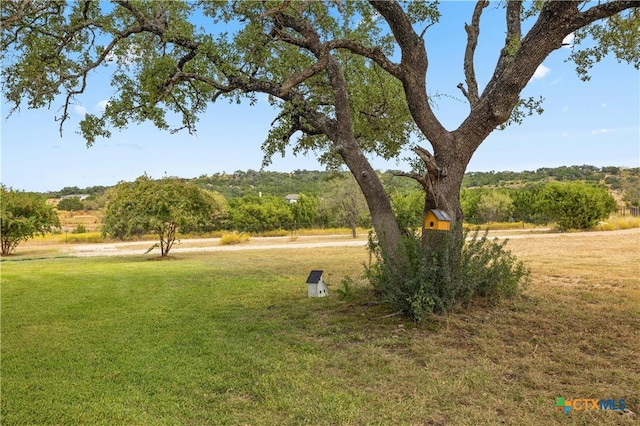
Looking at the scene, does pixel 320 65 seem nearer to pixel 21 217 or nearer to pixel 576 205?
pixel 21 217

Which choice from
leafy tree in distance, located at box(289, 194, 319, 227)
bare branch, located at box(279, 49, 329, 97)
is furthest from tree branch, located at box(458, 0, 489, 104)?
leafy tree in distance, located at box(289, 194, 319, 227)

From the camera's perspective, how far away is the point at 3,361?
487 centimetres

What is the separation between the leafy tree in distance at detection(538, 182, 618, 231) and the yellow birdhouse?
23.6 meters

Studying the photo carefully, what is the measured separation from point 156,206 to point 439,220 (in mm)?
13675

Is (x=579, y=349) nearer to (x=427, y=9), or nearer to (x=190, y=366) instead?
(x=190, y=366)

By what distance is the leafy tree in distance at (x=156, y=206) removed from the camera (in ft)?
56.2

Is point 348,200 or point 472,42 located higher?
point 472,42

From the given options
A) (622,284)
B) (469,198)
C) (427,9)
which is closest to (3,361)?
(427,9)

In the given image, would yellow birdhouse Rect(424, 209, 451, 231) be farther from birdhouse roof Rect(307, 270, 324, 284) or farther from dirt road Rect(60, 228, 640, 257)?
dirt road Rect(60, 228, 640, 257)

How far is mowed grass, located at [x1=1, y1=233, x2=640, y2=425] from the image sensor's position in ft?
11.2

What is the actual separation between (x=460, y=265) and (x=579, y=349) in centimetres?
186

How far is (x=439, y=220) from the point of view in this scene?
5.91 m

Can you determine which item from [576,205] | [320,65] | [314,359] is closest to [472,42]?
[320,65]

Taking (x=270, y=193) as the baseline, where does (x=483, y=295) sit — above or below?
below
